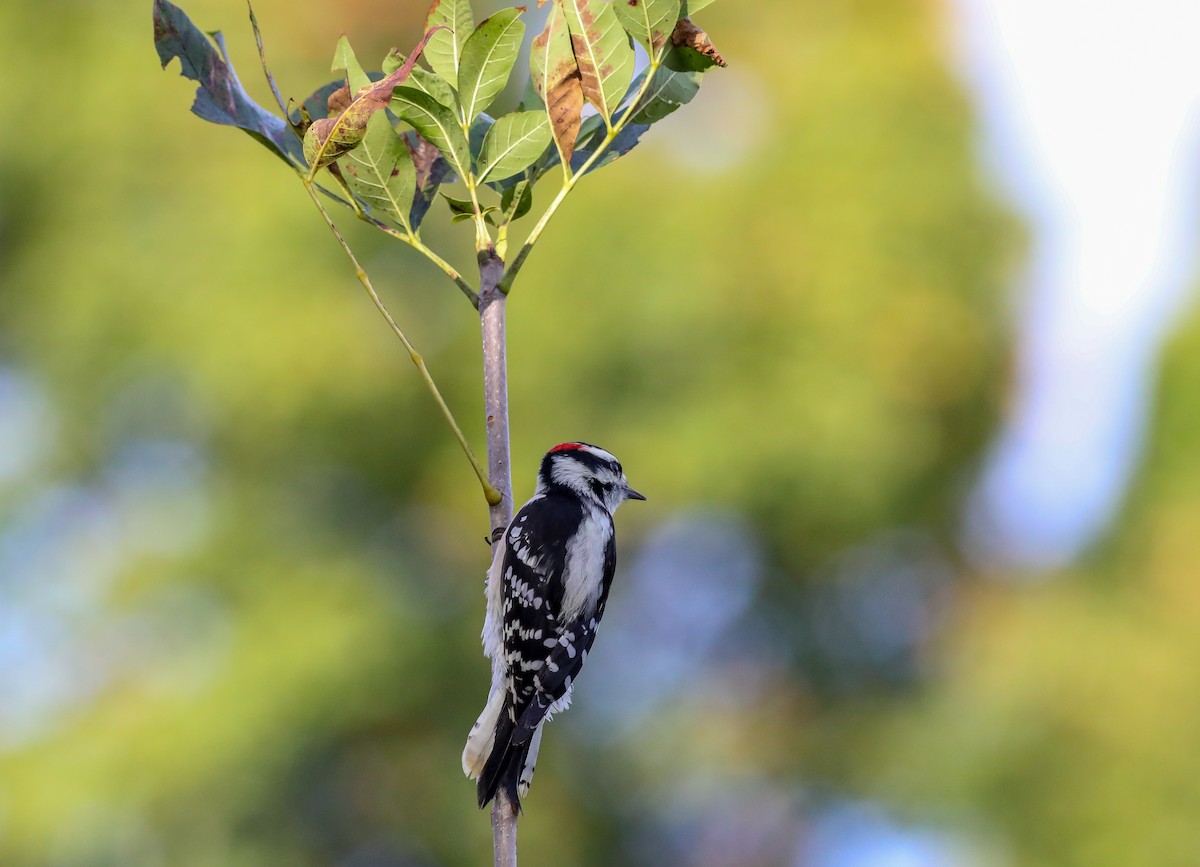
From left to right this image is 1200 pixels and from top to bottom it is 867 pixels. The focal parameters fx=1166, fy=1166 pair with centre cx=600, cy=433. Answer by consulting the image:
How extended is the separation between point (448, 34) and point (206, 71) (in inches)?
16.9

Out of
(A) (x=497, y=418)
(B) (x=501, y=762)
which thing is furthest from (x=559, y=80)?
(B) (x=501, y=762)

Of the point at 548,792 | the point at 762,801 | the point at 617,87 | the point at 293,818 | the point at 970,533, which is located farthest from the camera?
the point at 970,533

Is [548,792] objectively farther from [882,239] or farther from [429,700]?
[882,239]

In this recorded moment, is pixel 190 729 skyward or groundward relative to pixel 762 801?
skyward

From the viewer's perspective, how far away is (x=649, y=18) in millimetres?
1842

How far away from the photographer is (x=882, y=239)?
1034 cm

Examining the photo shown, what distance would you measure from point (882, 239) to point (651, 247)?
216cm

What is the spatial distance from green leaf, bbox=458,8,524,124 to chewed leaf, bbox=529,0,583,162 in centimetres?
4

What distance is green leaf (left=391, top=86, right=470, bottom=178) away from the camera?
1844mm

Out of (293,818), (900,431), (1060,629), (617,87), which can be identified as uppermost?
(617,87)

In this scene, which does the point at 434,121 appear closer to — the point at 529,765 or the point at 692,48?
the point at 692,48

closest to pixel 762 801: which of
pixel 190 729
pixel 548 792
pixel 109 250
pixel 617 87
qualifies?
pixel 548 792

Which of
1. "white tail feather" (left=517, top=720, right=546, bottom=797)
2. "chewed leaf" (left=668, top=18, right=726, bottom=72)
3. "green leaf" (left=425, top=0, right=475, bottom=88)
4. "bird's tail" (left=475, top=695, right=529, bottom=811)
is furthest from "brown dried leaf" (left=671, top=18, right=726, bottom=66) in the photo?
"white tail feather" (left=517, top=720, right=546, bottom=797)

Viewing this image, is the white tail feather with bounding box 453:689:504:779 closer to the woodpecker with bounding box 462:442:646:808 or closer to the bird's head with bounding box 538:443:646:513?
the woodpecker with bounding box 462:442:646:808
